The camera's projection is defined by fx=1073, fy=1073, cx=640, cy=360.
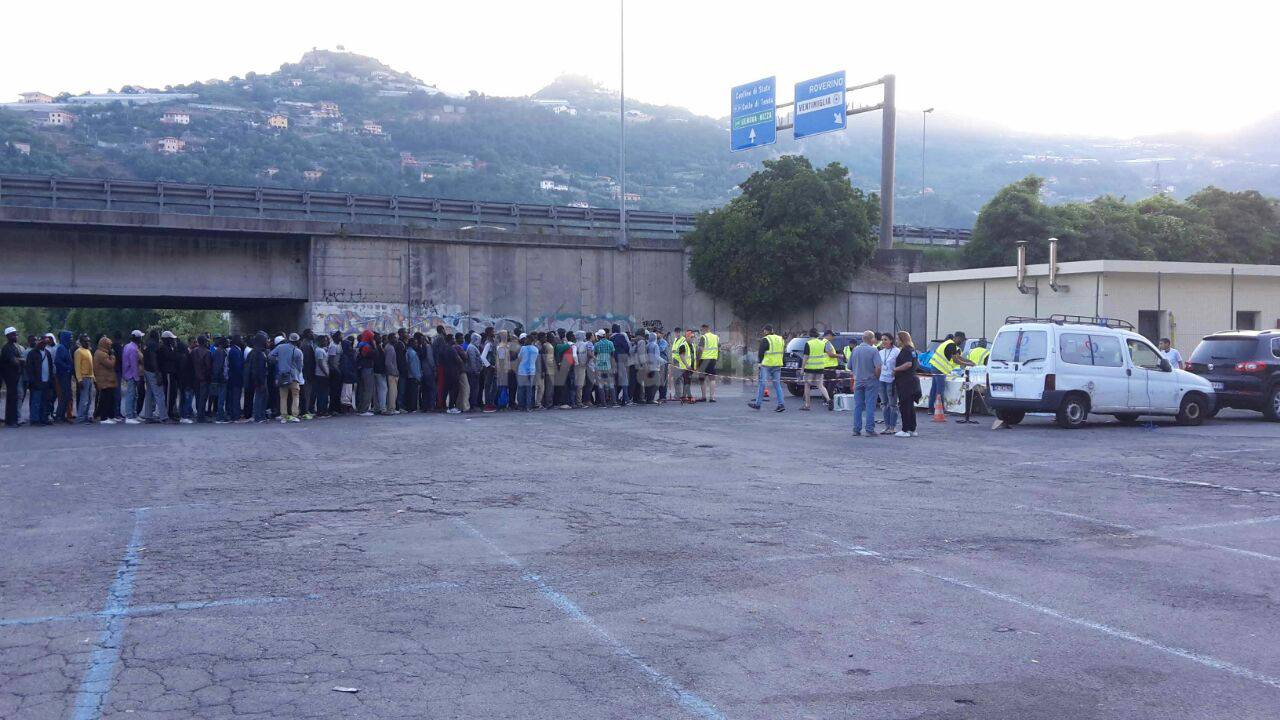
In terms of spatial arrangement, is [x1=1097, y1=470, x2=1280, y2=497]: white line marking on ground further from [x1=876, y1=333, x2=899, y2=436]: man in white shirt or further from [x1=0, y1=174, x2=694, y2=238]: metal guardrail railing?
[x1=0, y1=174, x2=694, y2=238]: metal guardrail railing

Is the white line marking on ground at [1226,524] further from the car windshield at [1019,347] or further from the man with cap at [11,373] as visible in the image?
the man with cap at [11,373]

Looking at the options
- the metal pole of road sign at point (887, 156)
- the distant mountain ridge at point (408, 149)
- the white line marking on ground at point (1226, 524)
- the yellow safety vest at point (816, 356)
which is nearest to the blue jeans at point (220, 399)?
the yellow safety vest at point (816, 356)

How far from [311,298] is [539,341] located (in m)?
11.9

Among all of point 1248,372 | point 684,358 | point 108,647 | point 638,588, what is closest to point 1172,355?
point 1248,372

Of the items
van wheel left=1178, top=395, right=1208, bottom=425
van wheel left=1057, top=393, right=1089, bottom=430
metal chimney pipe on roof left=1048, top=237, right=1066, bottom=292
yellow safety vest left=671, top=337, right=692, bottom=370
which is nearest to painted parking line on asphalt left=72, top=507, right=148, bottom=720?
van wheel left=1057, top=393, right=1089, bottom=430

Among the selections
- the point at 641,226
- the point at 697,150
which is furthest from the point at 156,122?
the point at 641,226

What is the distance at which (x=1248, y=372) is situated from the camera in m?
19.8

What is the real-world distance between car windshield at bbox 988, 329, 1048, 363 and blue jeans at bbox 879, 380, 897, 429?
2.36 m

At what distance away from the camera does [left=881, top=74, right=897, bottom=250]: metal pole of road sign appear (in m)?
32.9

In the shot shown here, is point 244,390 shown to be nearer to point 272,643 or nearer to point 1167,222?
point 272,643

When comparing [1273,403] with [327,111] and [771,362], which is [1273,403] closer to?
[771,362]

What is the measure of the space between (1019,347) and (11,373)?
1777cm

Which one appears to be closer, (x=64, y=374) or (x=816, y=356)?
(x=64, y=374)

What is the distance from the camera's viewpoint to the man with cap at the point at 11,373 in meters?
19.2
